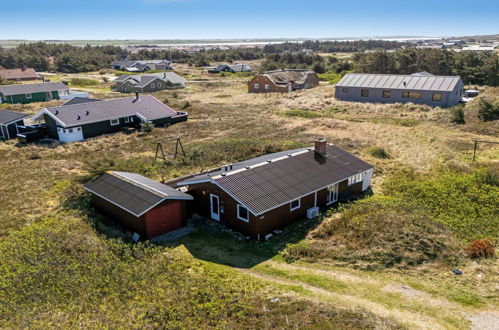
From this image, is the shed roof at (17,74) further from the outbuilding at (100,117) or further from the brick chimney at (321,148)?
the brick chimney at (321,148)

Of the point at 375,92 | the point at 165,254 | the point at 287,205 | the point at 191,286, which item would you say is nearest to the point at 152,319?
the point at 191,286

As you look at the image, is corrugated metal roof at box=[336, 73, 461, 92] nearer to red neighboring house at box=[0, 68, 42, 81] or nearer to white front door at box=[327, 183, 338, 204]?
white front door at box=[327, 183, 338, 204]

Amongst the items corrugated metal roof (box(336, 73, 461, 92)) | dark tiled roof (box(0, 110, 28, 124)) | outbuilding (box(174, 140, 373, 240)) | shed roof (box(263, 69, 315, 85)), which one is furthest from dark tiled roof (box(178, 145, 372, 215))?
shed roof (box(263, 69, 315, 85))

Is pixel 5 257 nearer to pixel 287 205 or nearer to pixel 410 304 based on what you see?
pixel 287 205

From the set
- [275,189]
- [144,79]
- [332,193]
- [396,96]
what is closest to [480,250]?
[332,193]

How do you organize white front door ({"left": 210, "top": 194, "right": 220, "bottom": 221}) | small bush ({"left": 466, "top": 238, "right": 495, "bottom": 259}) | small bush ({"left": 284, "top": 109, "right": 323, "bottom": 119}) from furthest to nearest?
small bush ({"left": 284, "top": 109, "right": 323, "bottom": 119}), white front door ({"left": 210, "top": 194, "right": 220, "bottom": 221}), small bush ({"left": 466, "top": 238, "right": 495, "bottom": 259})

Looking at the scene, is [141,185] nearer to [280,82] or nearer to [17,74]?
[280,82]
